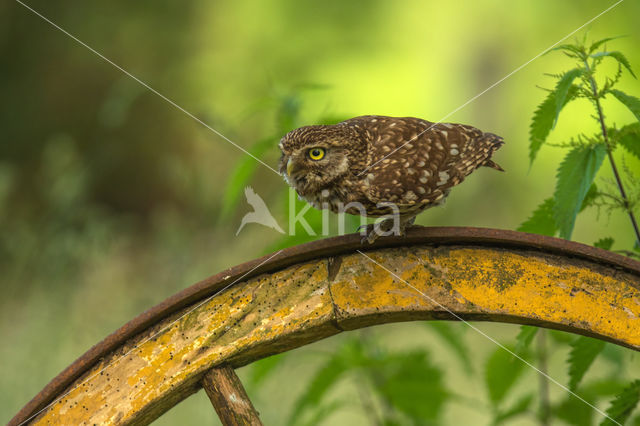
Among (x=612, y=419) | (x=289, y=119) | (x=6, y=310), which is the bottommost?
(x=612, y=419)

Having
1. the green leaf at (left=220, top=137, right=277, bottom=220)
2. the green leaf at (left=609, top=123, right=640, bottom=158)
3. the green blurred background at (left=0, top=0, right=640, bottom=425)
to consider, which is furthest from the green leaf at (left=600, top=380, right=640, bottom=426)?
the green blurred background at (left=0, top=0, right=640, bottom=425)

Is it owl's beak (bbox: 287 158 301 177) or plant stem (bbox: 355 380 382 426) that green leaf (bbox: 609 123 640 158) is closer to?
owl's beak (bbox: 287 158 301 177)

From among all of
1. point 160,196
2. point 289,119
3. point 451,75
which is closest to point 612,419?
point 289,119

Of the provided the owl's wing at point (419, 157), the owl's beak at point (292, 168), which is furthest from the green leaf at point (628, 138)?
the owl's beak at point (292, 168)

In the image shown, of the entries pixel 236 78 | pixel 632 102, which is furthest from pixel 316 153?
pixel 236 78

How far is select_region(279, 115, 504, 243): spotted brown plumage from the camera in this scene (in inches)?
52.4

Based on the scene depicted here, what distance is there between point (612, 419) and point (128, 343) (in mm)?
827

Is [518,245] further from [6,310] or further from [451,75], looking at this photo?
[451,75]

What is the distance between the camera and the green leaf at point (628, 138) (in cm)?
131

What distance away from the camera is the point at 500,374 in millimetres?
1664

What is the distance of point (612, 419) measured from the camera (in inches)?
48.6

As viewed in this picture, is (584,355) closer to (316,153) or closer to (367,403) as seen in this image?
(316,153)

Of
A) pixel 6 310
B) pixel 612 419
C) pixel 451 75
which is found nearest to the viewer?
pixel 612 419

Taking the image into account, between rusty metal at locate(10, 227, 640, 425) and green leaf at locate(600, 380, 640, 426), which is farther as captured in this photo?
green leaf at locate(600, 380, 640, 426)
